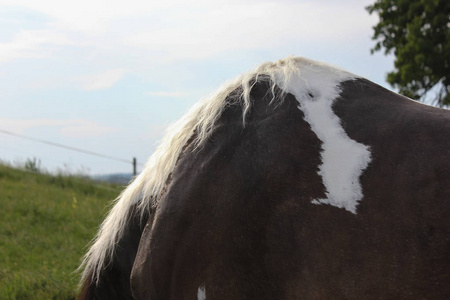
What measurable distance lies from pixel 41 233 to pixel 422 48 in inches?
564

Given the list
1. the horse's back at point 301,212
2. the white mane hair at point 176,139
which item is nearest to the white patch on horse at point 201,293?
the horse's back at point 301,212

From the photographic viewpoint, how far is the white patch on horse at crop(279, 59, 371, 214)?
1741 mm

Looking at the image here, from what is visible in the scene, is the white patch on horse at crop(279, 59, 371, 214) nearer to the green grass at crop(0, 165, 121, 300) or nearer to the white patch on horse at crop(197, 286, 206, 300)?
the white patch on horse at crop(197, 286, 206, 300)

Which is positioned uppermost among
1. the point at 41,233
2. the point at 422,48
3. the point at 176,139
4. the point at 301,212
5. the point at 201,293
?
the point at 422,48

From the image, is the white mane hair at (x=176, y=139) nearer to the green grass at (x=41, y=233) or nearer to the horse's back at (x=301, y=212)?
the horse's back at (x=301, y=212)

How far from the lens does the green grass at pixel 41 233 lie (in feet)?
13.1

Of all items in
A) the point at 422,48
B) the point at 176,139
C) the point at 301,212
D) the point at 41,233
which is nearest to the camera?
the point at 301,212

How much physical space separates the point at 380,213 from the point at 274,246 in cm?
37

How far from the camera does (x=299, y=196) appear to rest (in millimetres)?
1760

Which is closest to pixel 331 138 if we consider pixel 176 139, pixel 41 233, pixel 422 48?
pixel 176 139

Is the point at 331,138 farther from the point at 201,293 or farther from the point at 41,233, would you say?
the point at 41,233

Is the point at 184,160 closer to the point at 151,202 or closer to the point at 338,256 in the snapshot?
the point at 151,202

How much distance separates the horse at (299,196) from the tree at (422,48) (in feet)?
50.3

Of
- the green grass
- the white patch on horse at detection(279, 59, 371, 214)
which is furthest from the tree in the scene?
the white patch on horse at detection(279, 59, 371, 214)
